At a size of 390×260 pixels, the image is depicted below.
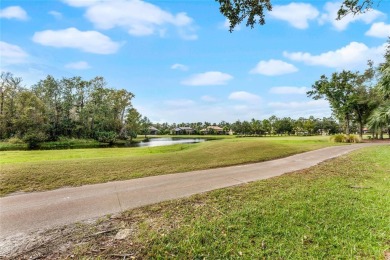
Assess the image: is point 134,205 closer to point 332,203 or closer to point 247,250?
point 247,250

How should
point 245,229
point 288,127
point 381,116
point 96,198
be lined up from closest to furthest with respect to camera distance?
point 245,229 < point 96,198 < point 381,116 < point 288,127

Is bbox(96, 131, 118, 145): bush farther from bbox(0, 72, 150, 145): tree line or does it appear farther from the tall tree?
the tall tree

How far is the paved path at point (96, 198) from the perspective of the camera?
13.9 ft

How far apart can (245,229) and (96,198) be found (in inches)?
151

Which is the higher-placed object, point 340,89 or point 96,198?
point 340,89

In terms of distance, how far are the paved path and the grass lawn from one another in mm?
558

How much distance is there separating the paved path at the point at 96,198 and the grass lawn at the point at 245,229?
0.56m

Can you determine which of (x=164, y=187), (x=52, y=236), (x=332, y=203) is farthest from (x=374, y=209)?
(x=52, y=236)

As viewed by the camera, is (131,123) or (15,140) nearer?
(15,140)

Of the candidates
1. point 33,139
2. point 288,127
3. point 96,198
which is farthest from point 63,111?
point 288,127

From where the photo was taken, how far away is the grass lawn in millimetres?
3193

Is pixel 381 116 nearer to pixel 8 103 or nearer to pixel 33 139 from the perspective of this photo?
pixel 33 139

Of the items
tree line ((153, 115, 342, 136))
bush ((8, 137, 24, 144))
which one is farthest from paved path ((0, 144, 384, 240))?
tree line ((153, 115, 342, 136))

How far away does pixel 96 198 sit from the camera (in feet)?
18.2
